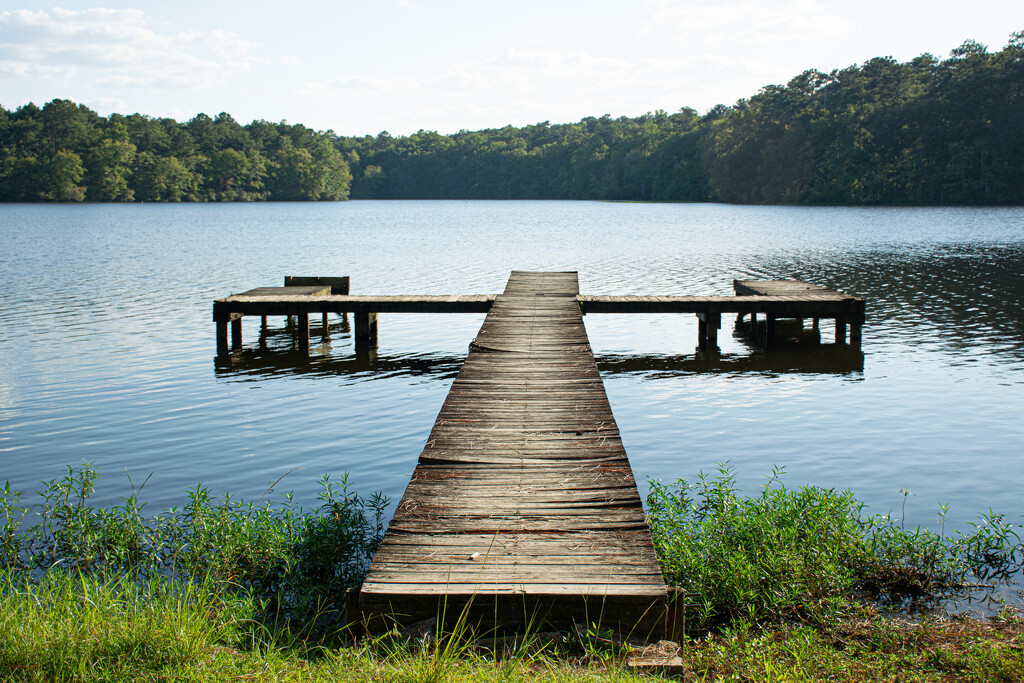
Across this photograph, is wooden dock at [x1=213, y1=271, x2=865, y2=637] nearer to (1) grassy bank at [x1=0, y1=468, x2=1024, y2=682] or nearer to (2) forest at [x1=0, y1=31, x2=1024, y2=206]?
(1) grassy bank at [x1=0, y1=468, x2=1024, y2=682]

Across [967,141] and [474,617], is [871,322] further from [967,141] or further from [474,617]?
[967,141]

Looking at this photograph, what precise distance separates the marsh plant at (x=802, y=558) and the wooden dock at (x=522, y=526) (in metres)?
0.81

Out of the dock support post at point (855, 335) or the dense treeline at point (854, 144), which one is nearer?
the dock support post at point (855, 335)

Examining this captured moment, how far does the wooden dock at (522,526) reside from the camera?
3.94m

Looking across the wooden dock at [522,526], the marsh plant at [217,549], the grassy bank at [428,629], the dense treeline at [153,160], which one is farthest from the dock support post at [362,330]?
the dense treeline at [153,160]

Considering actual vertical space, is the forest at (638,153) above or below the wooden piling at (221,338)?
above

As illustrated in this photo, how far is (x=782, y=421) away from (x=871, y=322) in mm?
9170

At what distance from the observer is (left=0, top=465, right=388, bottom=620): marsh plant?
18.9ft

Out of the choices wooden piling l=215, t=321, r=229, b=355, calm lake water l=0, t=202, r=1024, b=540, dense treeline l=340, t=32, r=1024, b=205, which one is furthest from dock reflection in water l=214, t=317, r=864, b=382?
dense treeline l=340, t=32, r=1024, b=205

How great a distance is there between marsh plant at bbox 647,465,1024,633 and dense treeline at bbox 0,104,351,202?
373 ft

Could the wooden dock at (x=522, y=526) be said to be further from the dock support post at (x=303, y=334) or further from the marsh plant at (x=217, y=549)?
the dock support post at (x=303, y=334)

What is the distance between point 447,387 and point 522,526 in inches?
318

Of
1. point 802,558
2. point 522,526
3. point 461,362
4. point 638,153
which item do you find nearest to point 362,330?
point 461,362

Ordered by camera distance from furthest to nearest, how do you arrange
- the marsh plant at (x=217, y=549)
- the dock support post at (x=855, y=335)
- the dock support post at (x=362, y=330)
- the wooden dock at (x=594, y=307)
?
the dock support post at (x=362, y=330), the dock support post at (x=855, y=335), the wooden dock at (x=594, y=307), the marsh plant at (x=217, y=549)
